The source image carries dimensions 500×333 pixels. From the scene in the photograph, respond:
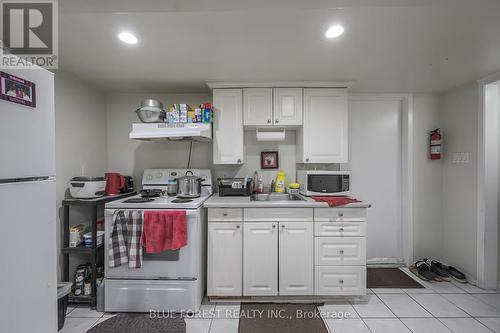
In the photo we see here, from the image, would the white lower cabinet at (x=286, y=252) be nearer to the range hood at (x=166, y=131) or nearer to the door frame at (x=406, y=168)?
the range hood at (x=166, y=131)

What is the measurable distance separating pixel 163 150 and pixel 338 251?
2239 millimetres

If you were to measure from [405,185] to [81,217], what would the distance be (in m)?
3.70

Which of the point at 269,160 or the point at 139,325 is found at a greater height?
the point at 269,160

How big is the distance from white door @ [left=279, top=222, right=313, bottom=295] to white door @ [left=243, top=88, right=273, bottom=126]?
1.14m

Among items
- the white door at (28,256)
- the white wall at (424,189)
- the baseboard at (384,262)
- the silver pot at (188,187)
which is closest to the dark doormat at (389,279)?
the baseboard at (384,262)

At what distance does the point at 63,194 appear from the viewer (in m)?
2.13

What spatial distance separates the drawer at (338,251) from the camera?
206 cm

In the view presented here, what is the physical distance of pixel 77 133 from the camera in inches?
91.2

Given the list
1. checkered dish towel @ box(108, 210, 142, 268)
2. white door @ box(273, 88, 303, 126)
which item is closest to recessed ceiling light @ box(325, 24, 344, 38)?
white door @ box(273, 88, 303, 126)

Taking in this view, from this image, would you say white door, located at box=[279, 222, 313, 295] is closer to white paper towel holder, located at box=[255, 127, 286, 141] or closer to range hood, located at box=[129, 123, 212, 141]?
white paper towel holder, located at box=[255, 127, 286, 141]

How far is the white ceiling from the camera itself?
1.17 m

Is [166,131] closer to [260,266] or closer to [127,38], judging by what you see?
[127,38]

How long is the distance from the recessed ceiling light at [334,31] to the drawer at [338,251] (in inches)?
63.9

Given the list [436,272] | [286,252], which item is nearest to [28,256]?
[286,252]
